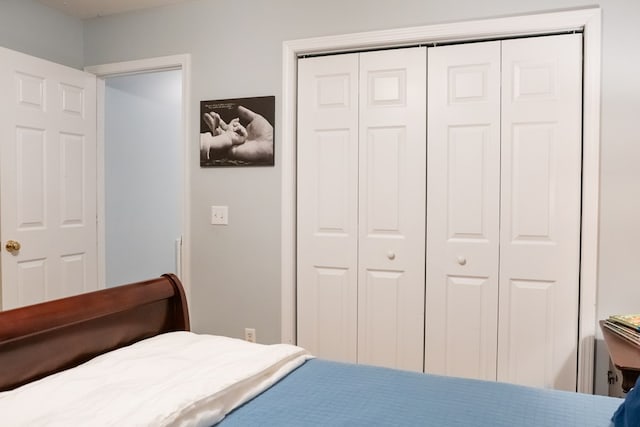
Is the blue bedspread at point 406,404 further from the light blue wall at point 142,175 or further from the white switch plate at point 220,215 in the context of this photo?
the light blue wall at point 142,175

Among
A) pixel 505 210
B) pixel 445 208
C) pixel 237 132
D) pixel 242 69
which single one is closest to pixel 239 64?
pixel 242 69

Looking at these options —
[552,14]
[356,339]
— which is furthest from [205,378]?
[552,14]

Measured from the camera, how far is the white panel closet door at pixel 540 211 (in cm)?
246

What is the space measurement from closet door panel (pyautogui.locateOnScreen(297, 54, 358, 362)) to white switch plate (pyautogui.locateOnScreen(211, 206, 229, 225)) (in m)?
0.49

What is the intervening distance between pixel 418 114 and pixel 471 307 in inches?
42.1

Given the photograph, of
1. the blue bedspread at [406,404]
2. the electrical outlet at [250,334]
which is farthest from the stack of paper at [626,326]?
the electrical outlet at [250,334]

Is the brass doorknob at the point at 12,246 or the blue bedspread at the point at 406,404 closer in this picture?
the blue bedspread at the point at 406,404

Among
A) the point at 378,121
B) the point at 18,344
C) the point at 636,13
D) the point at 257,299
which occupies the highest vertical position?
the point at 636,13

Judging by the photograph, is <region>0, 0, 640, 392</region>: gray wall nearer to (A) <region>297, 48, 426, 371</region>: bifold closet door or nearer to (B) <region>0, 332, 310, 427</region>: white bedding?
(A) <region>297, 48, 426, 371</region>: bifold closet door

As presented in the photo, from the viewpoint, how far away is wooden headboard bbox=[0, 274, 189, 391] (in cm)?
138

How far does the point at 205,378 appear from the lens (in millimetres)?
1364

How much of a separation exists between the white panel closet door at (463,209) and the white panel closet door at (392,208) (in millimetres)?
65

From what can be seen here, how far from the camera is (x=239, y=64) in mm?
3059

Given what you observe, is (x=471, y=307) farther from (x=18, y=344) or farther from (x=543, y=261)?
(x=18, y=344)
